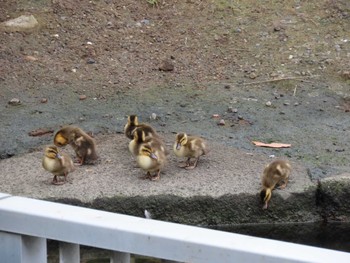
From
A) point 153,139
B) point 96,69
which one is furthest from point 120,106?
point 153,139

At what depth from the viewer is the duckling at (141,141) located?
18.5ft

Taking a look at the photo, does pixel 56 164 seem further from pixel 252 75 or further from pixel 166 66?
pixel 252 75

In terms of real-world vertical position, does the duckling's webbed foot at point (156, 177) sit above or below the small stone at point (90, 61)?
above

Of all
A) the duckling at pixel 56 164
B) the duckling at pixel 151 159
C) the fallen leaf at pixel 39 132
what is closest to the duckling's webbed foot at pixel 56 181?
the duckling at pixel 56 164

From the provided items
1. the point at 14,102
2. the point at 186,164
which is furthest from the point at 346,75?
the point at 14,102

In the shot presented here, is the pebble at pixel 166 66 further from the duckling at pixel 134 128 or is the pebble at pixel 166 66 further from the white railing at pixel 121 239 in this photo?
the white railing at pixel 121 239

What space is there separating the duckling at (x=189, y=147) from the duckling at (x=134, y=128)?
28 cm

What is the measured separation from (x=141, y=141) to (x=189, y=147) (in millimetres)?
349

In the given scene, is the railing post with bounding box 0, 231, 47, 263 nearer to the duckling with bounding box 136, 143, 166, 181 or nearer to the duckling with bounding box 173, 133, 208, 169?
the duckling with bounding box 136, 143, 166, 181

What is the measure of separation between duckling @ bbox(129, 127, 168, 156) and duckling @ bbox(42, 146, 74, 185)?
52cm

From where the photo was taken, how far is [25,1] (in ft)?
28.1

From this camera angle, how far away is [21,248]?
85.4 inches

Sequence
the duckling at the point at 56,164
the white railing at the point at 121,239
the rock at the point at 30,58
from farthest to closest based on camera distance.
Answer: the rock at the point at 30,58 < the duckling at the point at 56,164 < the white railing at the point at 121,239

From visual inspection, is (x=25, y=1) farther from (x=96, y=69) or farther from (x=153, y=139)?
(x=153, y=139)
